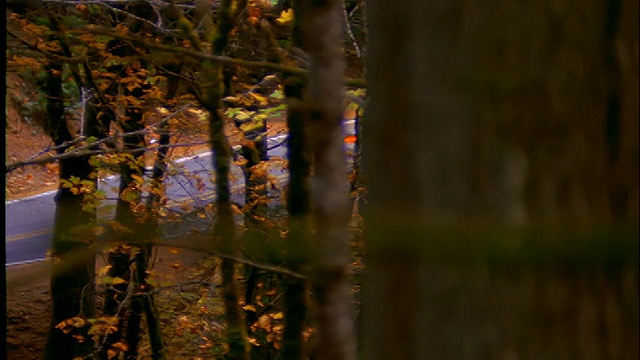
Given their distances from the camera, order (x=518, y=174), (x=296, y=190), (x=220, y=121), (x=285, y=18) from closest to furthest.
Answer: (x=518, y=174), (x=296, y=190), (x=220, y=121), (x=285, y=18)

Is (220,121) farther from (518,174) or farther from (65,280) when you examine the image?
(65,280)

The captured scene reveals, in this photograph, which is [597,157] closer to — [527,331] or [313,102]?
[527,331]

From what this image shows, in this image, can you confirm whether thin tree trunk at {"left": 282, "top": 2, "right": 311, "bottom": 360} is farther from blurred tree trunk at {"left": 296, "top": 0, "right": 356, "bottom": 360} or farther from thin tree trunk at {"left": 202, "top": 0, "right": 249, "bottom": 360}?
blurred tree trunk at {"left": 296, "top": 0, "right": 356, "bottom": 360}

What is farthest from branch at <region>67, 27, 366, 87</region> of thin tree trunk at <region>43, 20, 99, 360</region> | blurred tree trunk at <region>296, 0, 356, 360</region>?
thin tree trunk at <region>43, 20, 99, 360</region>

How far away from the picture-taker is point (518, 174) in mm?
1103

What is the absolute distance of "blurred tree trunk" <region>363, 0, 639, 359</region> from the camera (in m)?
1.07

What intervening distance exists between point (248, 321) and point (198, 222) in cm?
187

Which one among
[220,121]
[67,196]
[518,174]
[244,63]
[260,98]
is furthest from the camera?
[67,196]

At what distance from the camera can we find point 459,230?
3.61 feet

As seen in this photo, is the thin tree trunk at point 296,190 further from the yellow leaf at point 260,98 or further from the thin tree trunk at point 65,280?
the thin tree trunk at point 65,280

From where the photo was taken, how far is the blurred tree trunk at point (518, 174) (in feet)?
3.52

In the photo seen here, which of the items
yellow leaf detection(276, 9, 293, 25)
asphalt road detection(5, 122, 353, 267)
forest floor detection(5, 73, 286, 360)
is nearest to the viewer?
yellow leaf detection(276, 9, 293, 25)

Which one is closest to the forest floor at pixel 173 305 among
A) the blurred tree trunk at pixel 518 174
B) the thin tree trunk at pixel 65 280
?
the thin tree trunk at pixel 65 280

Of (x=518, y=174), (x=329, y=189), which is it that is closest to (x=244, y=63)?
(x=329, y=189)
